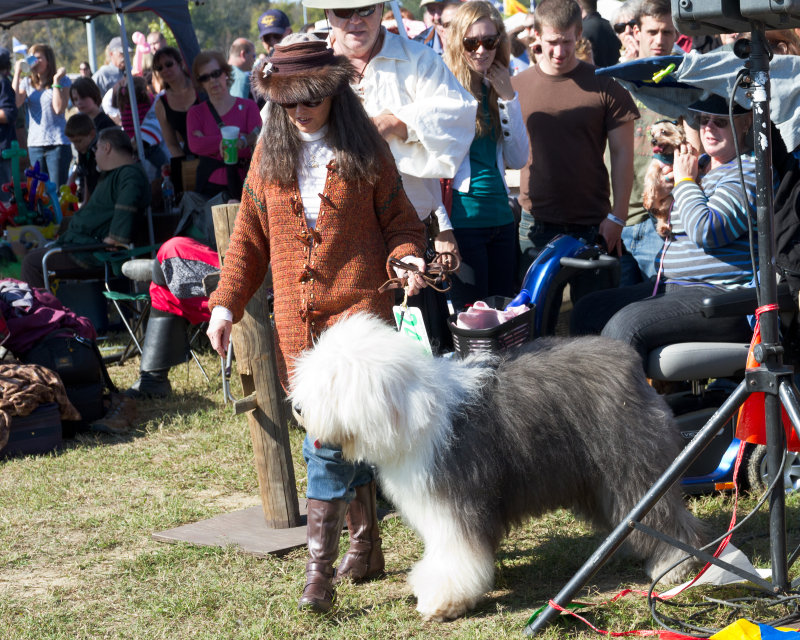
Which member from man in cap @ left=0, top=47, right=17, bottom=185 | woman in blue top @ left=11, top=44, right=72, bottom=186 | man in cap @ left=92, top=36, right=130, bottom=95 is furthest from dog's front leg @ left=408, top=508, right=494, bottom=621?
man in cap @ left=92, top=36, right=130, bottom=95

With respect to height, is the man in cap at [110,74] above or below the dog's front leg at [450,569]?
above

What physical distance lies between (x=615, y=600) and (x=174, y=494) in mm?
2392

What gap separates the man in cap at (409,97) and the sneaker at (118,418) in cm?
259

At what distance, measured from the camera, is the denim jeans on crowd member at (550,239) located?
4.89m

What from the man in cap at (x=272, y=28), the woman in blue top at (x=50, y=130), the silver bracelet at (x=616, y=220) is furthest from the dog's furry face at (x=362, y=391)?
the woman in blue top at (x=50, y=130)

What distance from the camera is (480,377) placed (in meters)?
3.30

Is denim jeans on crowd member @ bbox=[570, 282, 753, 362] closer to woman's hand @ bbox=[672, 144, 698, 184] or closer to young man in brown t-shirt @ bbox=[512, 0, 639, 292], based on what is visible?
woman's hand @ bbox=[672, 144, 698, 184]

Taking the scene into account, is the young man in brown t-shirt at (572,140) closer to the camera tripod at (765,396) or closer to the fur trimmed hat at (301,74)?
the fur trimmed hat at (301,74)

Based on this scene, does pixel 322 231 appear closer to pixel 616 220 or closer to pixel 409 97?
pixel 409 97

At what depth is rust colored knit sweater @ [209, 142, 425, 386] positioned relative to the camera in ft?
11.1

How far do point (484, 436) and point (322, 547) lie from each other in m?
0.69

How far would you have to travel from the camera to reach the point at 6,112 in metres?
12.7

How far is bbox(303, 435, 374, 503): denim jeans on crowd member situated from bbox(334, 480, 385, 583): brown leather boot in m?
0.26

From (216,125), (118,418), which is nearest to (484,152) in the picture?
(118,418)
